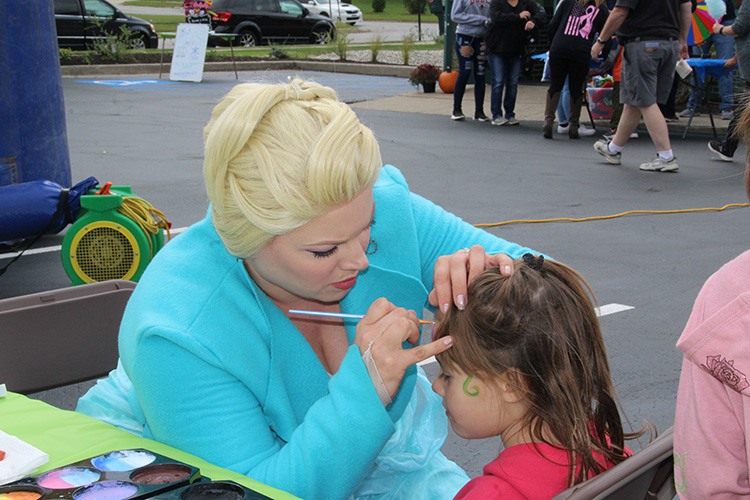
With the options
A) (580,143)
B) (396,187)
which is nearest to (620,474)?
(396,187)

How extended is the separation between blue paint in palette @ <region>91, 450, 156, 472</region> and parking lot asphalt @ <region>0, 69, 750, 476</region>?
3.17ft

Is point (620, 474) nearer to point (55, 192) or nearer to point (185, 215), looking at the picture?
point (55, 192)

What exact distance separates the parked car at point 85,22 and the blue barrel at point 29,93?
1349 centimetres

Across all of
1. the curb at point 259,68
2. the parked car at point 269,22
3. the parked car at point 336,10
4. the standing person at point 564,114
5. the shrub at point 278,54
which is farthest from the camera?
the parked car at point 336,10

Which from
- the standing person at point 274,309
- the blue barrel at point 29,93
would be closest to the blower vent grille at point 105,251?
the blue barrel at point 29,93

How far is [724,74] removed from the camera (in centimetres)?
1055

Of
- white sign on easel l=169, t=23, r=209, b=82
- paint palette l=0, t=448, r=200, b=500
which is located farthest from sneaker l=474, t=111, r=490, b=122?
paint palette l=0, t=448, r=200, b=500

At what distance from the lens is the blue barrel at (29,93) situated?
18.8 ft

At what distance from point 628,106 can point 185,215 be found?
12.7ft

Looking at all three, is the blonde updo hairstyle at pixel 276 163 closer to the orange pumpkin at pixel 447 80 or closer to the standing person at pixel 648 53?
the standing person at pixel 648 53

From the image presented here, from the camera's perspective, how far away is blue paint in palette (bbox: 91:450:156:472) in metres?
1.44

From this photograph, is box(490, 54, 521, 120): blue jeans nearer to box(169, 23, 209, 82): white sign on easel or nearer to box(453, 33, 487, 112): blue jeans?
box(453, 33, 487, 112): blue jeans

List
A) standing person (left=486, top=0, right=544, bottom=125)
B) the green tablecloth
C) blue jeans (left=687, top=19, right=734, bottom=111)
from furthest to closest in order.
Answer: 1. blue jeans (left=687, top=19, right=734, bottom=111)
2. standing person (left=486, top=0, right=544, bottom=125)
3. the green tablecloth

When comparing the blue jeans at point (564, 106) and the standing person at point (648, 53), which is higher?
the standing person at point (648, 53)
